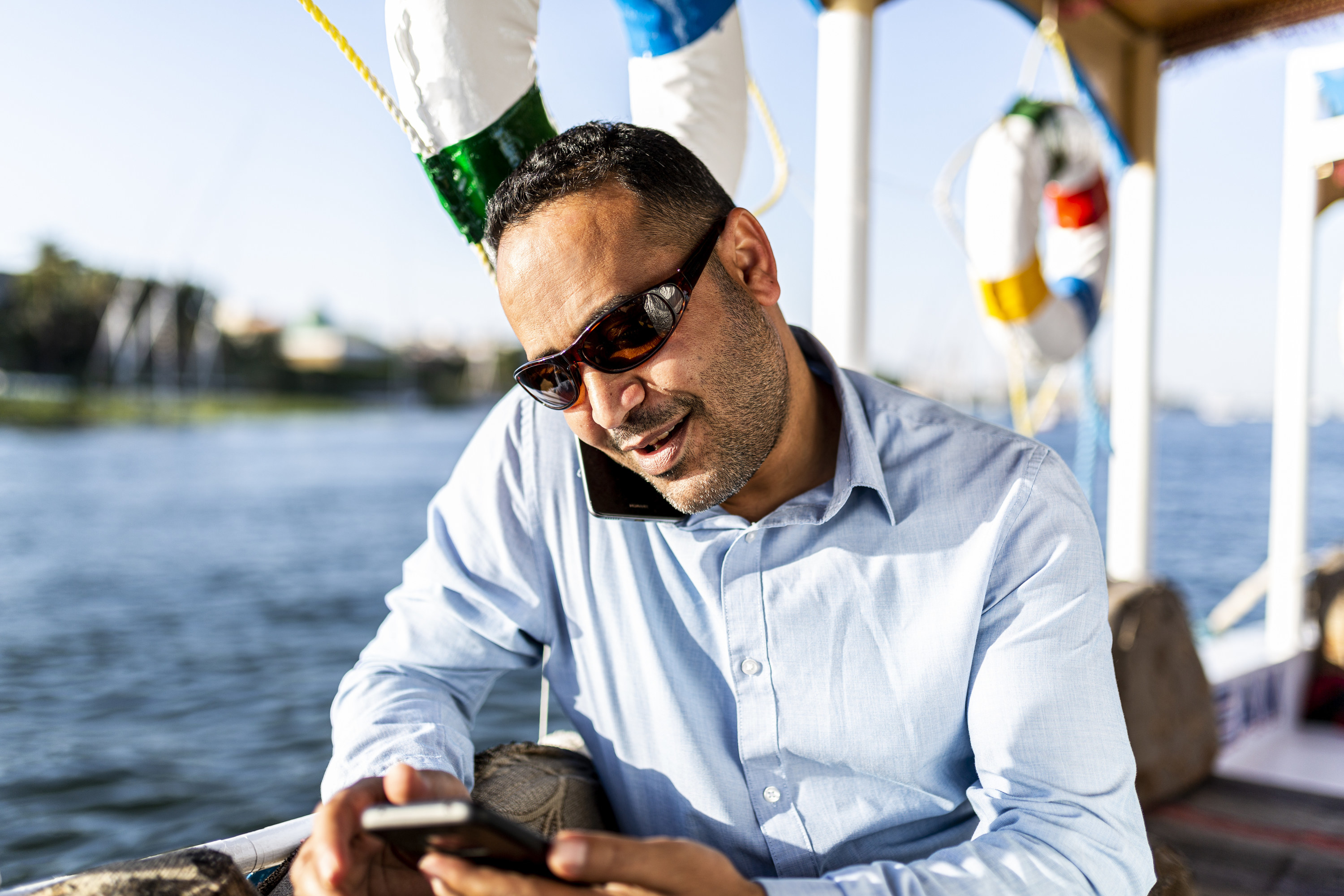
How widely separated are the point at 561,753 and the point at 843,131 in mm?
1353

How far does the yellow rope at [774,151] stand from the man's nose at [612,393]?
0.87 m

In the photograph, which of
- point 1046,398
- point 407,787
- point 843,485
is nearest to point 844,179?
point 843,485

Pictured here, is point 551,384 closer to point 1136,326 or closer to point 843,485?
point 843,485

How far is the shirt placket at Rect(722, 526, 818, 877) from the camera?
101 cm

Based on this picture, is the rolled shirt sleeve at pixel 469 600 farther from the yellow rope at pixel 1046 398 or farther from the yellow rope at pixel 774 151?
the yellow rope at pixel 1046 398

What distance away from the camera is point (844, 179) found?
192cm

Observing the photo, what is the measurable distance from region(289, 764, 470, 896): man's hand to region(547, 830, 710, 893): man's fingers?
205 mm

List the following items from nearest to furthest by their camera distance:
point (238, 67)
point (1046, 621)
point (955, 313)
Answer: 1. point (1046, 621)
2. point (955, 313)
3. point (238, 67)

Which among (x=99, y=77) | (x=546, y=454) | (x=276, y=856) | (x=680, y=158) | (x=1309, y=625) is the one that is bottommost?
(x=1309, y=625)

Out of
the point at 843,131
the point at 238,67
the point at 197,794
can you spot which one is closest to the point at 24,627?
the point at 197,794

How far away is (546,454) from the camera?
3.84 feet

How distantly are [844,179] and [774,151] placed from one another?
0.64 feet

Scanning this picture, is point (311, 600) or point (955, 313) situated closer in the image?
point (955, 313)

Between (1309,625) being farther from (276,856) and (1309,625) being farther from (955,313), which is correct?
(955,313)
